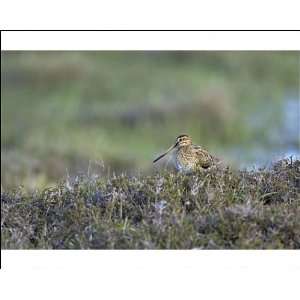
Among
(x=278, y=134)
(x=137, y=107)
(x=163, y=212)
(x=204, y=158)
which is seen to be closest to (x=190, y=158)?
(x=204, y=158)

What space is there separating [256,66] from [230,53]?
64cm

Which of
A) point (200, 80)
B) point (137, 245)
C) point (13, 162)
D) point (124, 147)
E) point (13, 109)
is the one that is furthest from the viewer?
point (200, 80)

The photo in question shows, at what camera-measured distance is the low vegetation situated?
6965 mm

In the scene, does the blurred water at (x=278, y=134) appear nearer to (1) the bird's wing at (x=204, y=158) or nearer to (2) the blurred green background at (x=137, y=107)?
(2) the blurred green background at (x=137, y=107)

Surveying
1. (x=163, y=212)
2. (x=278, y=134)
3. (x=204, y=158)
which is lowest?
(x=163, y=212)

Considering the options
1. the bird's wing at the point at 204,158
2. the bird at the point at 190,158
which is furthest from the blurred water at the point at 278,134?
the bird's wing at the point at 204,158

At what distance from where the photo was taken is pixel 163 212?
23.5 feet

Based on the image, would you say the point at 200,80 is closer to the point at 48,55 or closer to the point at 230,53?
the point at 230,53

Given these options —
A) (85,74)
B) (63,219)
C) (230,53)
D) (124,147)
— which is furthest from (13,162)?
(63,219)

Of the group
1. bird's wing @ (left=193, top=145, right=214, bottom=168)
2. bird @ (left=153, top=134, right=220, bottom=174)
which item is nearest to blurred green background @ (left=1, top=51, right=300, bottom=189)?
bird @ (left=153, top=134, right=220, bottom=174)

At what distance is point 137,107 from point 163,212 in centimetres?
1124

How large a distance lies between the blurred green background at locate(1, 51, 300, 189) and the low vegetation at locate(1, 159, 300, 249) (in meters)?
6.60

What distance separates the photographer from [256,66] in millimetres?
20516

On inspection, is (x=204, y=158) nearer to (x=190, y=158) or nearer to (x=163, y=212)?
(x=190, y=158)
